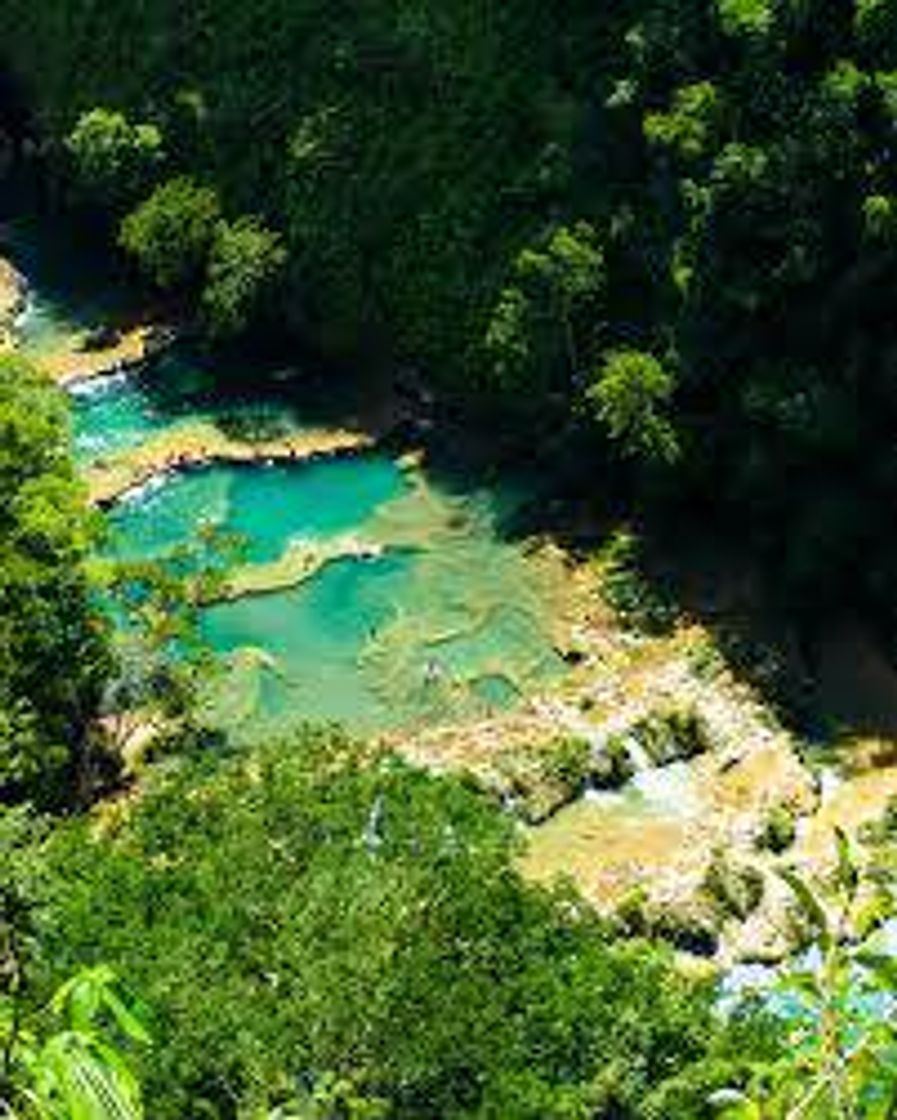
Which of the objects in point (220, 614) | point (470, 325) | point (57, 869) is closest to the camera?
point (57, 869)

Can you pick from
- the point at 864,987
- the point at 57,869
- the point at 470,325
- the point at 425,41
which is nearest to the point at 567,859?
the point at 57,869

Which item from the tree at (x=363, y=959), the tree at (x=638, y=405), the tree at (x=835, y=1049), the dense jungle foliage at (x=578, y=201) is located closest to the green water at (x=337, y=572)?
the dense jungle foliage at (x=578, y=201)

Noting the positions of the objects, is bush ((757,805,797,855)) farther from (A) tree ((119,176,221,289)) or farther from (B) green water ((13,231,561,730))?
(A) tree ((119,176,221,289))

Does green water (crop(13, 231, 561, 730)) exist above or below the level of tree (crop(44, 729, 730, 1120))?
below

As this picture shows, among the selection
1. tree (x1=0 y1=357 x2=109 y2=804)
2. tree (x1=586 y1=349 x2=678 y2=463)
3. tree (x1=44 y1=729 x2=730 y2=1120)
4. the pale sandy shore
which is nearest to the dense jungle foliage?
tree (x1=586 y1=349 x2=678 y2=463)

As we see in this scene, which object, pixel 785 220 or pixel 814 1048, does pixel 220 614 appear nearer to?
pixel 785 220

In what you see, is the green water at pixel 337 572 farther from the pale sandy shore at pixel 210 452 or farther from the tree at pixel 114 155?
the tree at pixel 114 155
